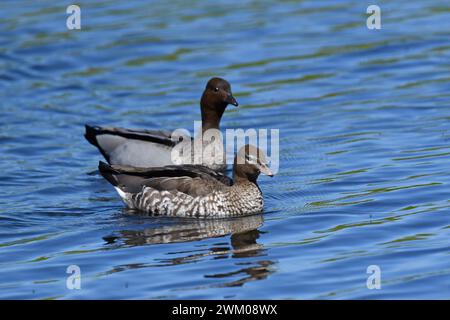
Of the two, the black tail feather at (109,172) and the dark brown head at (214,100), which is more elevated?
the dark brown head at (214,100)

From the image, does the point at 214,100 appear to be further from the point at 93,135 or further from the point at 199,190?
the point at 199,190

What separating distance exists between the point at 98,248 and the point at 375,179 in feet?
13.5

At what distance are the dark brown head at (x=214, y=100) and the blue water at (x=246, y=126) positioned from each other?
1.14 metres

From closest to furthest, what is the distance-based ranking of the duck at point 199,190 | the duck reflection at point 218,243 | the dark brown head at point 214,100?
1. the duck reflection at point 218,243
2. the duck at point 199,190
3. the dark brown head at point 214,100

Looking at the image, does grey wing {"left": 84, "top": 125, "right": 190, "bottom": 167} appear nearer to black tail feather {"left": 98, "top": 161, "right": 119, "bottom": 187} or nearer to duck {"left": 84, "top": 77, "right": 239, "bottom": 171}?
duck {"left": 84, "top": 77, "right": 239, "bottom": 171}

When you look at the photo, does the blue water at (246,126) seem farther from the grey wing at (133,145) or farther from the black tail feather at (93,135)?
the grey wing at (133,145)

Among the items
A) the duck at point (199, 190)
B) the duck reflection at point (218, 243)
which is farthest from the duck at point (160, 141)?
the duck reflection at point (218, 243)

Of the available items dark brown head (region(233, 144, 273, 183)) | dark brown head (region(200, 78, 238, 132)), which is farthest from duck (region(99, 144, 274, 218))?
dark brown head (region(200, 78, 238, 132))

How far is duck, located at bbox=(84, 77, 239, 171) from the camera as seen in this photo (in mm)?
16688

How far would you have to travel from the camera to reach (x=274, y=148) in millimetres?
17531

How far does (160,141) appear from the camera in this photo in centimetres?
1673

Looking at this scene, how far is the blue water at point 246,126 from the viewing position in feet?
38.0
